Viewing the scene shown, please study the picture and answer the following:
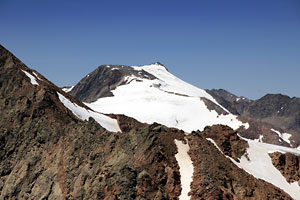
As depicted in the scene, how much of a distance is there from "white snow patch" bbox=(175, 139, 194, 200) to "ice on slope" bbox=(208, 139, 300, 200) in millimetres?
7317

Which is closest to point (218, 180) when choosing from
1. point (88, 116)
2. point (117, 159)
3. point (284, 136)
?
point (117, 159)

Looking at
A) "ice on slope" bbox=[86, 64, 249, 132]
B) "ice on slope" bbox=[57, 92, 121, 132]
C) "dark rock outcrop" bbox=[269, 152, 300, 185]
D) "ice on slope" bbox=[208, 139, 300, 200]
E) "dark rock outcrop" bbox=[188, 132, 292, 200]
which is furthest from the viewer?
"ice on slope" bbox=[86, 64, 249, 132]

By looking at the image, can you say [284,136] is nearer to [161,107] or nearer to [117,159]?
[161,107]

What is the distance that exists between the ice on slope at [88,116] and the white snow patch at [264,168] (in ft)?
82.4

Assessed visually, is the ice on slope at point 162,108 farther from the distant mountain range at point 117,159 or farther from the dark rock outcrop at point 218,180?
the dark rock outcrop at point 218,180

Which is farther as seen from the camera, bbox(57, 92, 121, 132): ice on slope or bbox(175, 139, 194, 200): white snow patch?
bbox(57, 92, 121, 132): ice on slope

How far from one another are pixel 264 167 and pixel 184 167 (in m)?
15.2

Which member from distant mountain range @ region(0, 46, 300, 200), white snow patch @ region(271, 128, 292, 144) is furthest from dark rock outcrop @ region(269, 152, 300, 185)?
white snow patch @ region(271, 128, 292, 144)

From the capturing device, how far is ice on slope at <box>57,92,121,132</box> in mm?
69944

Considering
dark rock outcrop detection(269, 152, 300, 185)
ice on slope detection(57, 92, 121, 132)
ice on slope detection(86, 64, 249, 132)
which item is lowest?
ice on slope detection(57, 92, 121, 132)

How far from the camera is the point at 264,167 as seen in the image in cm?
5162

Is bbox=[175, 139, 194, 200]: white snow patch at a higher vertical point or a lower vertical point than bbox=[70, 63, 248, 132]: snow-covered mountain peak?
lower

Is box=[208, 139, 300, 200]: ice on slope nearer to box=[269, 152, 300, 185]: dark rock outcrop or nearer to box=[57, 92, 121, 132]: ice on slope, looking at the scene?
box=[269, 152, 300, 185]: dark rock outcrop

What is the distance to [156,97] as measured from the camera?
171000 mm
